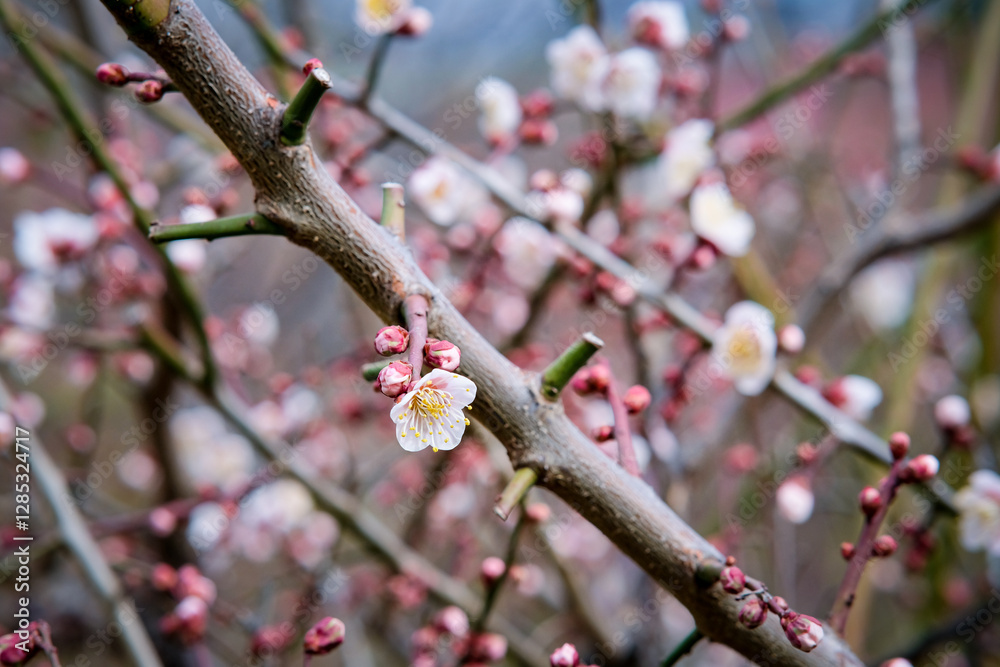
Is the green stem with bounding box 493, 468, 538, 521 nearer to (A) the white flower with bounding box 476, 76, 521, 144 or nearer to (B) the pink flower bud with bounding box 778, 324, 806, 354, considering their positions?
(B) the pink flower bud with bounding box 778, 324, 806, 354

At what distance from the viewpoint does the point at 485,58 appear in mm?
3143

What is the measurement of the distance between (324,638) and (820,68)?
169cm

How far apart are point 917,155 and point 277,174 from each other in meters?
1.75

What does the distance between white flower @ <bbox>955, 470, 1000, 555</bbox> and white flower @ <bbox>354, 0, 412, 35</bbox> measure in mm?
1260

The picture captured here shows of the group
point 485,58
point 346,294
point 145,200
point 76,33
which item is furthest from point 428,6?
point 145,200

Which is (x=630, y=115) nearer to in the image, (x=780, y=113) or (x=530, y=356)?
(x=530, y=356)

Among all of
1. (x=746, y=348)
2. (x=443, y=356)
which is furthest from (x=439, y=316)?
(x=746, y=348)

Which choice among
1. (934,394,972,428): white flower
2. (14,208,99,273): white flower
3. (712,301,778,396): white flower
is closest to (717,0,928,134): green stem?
(712,301,778,396): white flower

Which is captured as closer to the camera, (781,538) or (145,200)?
(145,200)

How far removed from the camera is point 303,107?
1.78 ft

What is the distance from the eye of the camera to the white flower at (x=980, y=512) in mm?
1037

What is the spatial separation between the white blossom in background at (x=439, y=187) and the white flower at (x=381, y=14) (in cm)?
26

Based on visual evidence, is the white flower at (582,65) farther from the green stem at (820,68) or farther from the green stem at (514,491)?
the green stem at (514,491)

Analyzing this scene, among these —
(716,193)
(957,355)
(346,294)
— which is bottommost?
(346,294)
